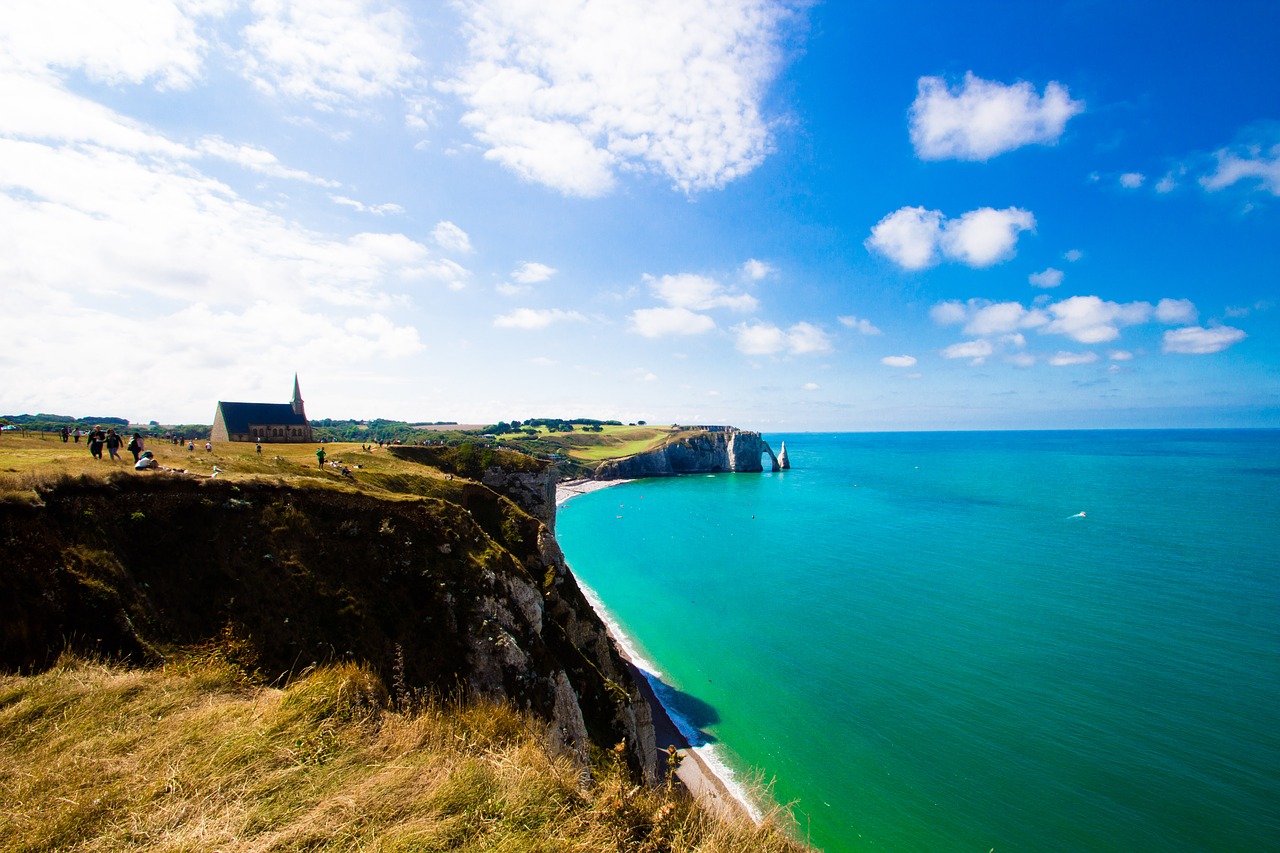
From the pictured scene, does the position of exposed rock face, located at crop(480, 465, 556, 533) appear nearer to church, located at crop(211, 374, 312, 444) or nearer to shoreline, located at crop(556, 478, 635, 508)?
church, located at crop(211, 374, 312, 444)

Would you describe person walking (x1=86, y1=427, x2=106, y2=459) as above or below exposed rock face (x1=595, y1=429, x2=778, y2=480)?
above

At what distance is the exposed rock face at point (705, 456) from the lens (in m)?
183

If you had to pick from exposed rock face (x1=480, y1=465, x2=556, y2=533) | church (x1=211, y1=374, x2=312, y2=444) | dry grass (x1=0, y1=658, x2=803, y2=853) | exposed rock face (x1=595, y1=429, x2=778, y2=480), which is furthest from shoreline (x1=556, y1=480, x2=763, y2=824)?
exposed rock face (x1=595, y1=429, x2=778, y2=480)

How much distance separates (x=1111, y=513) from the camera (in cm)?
8988

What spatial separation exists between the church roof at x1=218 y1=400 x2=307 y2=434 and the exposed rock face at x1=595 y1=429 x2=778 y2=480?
417ft

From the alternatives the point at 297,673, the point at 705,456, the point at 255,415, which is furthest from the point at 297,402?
Answer: the point at 705,456

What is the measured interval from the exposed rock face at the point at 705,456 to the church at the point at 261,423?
414 feet

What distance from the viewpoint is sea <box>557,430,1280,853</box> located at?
25.8 meters

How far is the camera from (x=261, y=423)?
57.1m

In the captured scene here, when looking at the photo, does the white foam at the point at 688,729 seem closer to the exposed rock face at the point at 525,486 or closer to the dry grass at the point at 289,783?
the exposed rock face at the point at 525,486

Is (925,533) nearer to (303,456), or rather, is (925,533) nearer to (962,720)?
(962,720)

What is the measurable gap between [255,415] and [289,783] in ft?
213

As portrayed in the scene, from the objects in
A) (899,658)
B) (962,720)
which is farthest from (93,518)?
(899,658)

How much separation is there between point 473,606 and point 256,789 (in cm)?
1690
